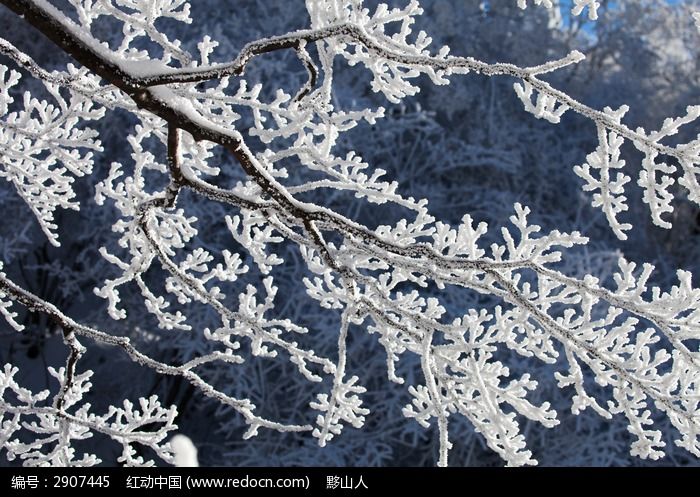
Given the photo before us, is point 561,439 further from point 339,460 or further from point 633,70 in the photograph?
point 633,70

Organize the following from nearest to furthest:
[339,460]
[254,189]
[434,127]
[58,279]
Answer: [254,189] < [339,460] < [434,127] < [58,279]

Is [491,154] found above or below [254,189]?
above

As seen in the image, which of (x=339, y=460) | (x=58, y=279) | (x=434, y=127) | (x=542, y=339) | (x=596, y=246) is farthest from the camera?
(x=58, y=279)

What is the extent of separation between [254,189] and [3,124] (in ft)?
3.78

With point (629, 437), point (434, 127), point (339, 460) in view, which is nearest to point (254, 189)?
point (339, 460)

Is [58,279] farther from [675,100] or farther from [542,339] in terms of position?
[542,339]

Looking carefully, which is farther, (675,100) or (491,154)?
(675,100)

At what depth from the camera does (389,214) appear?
36.2ft

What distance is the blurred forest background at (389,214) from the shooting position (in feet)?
31.8

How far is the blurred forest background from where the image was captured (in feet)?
31.8

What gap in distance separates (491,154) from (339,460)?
15.8 ft

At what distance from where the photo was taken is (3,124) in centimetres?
328
